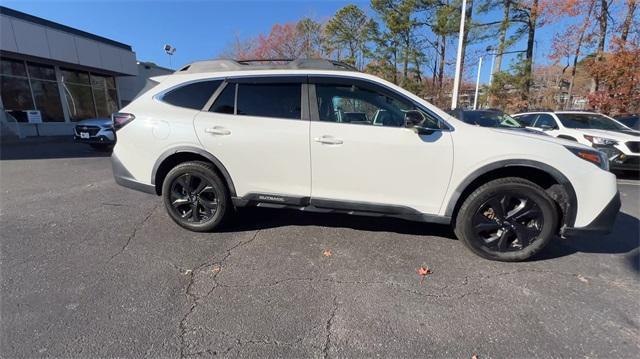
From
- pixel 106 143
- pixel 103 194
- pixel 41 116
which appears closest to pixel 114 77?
pixel 41 116

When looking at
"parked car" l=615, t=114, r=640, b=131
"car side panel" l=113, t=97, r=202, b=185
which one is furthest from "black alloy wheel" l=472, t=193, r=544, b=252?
"parked car" l=615, t=114, r=640, b=131

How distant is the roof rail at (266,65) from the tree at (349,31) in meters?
24.5

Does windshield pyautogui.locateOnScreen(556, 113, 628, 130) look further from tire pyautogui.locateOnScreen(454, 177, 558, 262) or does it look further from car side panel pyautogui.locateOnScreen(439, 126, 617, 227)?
tire pyautogui.locateOnScreen(454, 177, 558, 262)

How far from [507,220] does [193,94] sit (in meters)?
3.62

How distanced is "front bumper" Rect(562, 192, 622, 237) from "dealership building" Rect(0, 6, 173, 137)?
62.0ft

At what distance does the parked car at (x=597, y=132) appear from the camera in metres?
6.44

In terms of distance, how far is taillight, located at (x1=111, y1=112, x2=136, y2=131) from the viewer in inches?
137

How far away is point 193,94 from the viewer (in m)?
3.40

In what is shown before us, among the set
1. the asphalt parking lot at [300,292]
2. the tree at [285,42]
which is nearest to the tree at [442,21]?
the tree at [285,42]

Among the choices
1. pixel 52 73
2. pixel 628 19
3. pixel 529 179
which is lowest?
pixel 529 179

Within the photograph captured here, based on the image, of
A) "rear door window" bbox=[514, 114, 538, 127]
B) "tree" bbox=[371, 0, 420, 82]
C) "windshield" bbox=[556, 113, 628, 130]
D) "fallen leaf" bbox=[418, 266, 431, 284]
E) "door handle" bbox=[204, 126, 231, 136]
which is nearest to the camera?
"fallen leaf" bbox=[418, 266, 431, 284]

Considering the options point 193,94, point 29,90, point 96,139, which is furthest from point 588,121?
point 29,90

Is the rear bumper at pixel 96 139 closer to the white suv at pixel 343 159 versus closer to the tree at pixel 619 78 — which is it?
the white suv at pixel 343 159

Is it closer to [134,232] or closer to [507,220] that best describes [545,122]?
[507,220]
